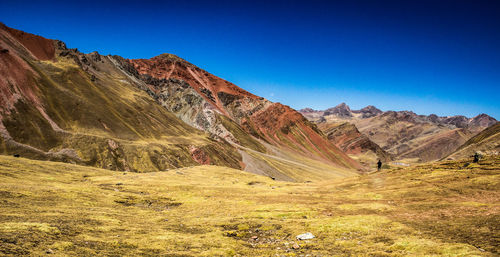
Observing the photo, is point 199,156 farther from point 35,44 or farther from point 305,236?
point 35,44

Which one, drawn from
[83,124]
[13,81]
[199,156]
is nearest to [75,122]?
[83,124]

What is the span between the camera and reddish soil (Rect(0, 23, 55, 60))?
541ft

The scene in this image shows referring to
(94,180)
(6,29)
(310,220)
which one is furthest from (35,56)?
(310,220)

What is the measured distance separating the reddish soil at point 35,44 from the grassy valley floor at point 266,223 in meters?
157

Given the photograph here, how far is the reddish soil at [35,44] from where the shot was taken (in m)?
165

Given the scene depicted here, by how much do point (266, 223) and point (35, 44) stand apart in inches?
8231

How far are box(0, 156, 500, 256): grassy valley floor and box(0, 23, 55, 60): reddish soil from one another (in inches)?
6167

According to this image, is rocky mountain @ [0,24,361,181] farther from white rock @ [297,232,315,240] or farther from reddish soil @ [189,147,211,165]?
white rock @ [297,232,315,240]

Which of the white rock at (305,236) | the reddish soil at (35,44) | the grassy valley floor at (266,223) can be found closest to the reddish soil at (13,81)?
the reddish soil at (35,44)

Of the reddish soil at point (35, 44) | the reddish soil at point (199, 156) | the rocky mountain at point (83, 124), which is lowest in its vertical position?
the reddish soil at point (199, 156)

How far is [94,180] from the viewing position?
6253 centimetres

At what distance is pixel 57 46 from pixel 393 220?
228622 mm

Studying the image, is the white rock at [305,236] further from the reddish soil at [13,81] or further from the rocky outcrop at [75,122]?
the reddish soil at [13,81]

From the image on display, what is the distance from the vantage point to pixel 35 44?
172625 mm
